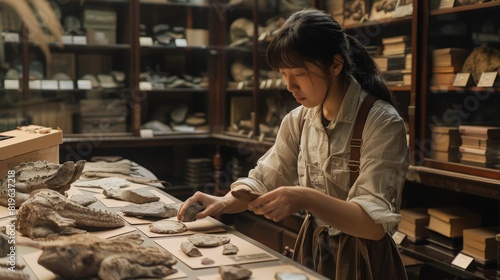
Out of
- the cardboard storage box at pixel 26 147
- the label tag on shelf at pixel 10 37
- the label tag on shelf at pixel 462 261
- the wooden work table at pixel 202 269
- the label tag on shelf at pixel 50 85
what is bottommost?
the label tag on shelf at pixel 462 261

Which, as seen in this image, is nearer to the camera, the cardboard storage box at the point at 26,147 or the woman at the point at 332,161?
the woman at the point at 332,161

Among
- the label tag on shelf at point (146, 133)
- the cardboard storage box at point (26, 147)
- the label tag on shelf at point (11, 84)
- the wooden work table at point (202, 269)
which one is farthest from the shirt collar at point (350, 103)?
the label tag on shelf at point (11, 84)

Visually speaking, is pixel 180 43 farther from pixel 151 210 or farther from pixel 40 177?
pixel 151 210

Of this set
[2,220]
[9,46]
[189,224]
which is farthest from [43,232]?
[9,46]

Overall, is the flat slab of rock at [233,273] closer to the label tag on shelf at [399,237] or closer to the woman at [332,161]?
the woman at [332,161]

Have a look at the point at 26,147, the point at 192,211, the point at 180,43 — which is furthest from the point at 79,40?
the point at 192,211

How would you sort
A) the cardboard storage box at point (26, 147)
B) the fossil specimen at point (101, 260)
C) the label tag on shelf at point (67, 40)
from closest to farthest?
1. the fossil specimen at point (101, 260)
2. the cardboard storage box at point (26, 147)
3. the label tag on shelf at point (67, 40)

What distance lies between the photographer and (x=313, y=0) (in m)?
3.89

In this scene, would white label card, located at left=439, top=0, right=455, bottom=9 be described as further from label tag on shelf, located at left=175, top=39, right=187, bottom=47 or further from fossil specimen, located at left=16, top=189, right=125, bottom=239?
label tag on shelf, located at left=175, top=39, right=187, bottom=47

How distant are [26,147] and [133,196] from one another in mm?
441

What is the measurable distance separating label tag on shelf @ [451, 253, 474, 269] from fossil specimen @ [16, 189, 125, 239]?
1776 millimetres

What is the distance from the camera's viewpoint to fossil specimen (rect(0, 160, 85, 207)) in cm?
200

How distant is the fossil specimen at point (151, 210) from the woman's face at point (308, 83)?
0.56m

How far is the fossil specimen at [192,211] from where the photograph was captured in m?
1.81
